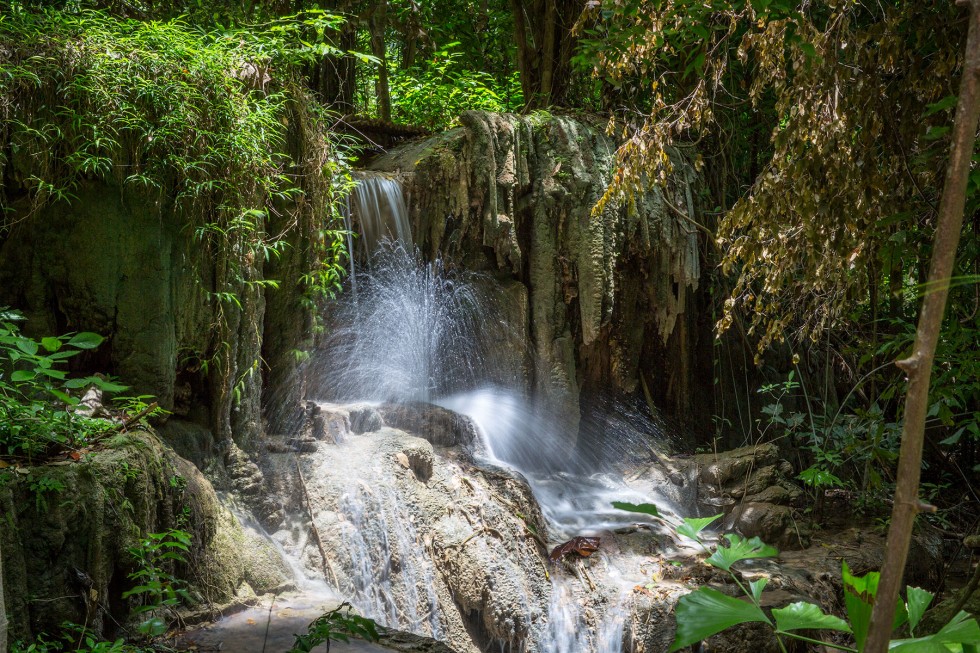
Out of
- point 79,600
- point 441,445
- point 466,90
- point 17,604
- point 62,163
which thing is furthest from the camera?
point 466,90

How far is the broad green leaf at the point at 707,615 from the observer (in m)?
1.32

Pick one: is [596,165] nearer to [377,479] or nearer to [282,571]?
[377,479]

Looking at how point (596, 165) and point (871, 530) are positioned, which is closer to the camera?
point (871, 530)

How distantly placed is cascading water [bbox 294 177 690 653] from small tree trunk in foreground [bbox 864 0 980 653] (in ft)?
15.5

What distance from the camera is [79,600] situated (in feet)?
11.7

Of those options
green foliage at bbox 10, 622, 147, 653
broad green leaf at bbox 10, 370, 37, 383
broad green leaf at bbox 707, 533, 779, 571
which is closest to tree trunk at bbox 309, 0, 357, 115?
broad green leaf at bbox 10, 370, 37, 383

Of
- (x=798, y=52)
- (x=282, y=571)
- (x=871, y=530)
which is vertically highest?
(x=798, y=52)

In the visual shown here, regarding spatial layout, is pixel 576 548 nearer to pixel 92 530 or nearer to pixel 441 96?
pixel 92 530

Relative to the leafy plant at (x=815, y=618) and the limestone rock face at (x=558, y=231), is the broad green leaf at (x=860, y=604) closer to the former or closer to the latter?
the leafy plant at (x=815, y=618)

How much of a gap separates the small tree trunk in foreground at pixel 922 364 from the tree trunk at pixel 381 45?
6.91 m

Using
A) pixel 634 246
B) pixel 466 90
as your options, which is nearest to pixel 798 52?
pixel 634 246

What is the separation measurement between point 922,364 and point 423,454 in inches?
215

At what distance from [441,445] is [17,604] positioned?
12.9 feet

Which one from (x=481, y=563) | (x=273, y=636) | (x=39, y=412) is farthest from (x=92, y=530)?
(x=481, y=563)
